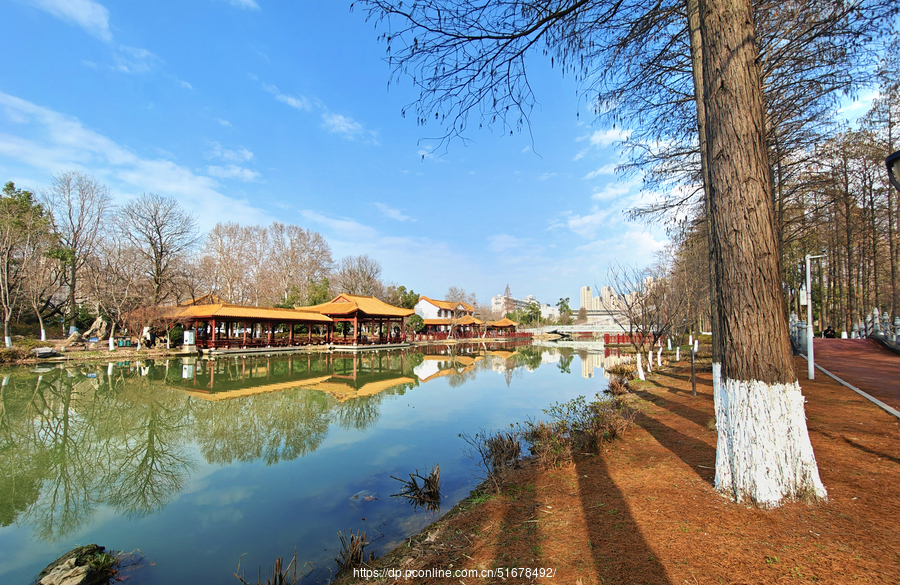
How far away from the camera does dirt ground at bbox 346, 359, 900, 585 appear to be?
229 centimetres

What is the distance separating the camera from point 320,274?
137ft

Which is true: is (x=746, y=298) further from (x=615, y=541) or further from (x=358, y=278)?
(x=358, y=278)

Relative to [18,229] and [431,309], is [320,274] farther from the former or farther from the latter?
[18,229]

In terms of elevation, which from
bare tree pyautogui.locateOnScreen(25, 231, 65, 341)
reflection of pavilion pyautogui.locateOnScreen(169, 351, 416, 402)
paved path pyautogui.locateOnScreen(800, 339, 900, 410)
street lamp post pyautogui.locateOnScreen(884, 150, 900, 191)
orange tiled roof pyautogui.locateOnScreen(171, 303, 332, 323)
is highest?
bare tree pyautogui.locateOnScreen(25, 231, 65, 341)

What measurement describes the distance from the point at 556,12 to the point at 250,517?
20.5ft

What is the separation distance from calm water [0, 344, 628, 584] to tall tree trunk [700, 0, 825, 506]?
3266mm

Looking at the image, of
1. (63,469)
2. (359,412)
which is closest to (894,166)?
(359,412)

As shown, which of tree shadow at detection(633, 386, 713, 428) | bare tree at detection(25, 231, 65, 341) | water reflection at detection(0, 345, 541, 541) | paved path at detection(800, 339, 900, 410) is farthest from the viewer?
bare tree at detection(25, 231, 65, 341)

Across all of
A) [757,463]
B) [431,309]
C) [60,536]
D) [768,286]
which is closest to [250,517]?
[60,536]

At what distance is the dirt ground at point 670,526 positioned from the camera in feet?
7.52

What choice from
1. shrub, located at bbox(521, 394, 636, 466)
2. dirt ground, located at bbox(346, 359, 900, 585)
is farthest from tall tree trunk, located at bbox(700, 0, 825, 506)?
shrub, located at bbox(521, 394, 636, 466)

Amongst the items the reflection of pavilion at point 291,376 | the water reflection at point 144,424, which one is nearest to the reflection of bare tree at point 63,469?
the water reflection at point 144,424

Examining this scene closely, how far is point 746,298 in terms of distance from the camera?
2.99 meters

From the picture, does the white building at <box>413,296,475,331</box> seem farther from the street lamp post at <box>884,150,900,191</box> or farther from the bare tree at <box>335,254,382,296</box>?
the street lamp post at <box>884,150,900,191</box>
